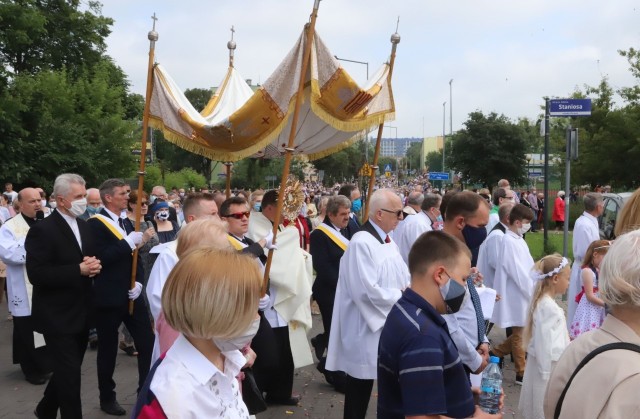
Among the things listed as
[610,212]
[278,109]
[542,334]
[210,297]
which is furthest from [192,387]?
[610,212]

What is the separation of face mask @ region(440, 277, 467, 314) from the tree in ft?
116

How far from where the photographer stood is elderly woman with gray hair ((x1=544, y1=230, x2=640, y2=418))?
203 cm

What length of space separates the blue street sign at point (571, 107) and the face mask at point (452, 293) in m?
10.0

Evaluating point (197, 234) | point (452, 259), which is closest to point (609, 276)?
point (452, 259)

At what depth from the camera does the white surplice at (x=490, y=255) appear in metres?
7.46

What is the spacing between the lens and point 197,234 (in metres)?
3.73

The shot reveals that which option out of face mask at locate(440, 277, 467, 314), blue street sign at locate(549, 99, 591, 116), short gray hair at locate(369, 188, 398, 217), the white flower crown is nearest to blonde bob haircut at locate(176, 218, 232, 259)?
face mask at locate(440, 277, 467, 314)

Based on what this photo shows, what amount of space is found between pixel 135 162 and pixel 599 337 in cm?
3095

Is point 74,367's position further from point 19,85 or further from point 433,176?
point 433,176

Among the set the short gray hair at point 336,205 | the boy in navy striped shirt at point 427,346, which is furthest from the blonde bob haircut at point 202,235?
the short gray hair at point 336,205

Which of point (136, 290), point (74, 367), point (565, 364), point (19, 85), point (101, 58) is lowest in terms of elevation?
point (74, 367)

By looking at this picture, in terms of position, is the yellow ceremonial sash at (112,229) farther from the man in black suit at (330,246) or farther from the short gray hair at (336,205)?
the short gray hair at (336,205)

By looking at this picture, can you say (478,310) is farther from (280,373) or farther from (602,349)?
(280,373)

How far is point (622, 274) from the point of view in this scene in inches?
87.0
